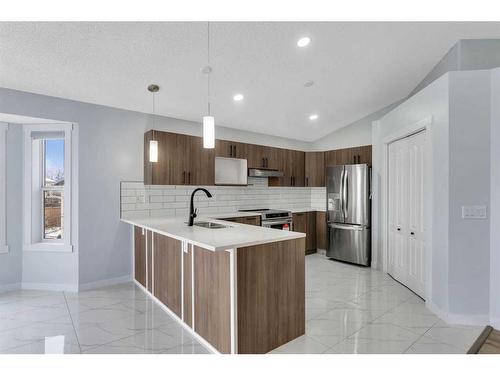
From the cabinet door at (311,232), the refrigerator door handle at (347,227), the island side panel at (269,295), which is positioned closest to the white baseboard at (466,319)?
the island side panel at (269,295)

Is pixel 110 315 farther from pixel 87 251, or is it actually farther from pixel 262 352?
pixel 262 352

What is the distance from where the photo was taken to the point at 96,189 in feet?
13.1

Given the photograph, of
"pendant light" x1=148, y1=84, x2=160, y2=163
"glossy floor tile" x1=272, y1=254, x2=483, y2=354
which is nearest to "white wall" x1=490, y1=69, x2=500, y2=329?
"glossy floor tile" x1=272, y1=254, x2=483, y2=354

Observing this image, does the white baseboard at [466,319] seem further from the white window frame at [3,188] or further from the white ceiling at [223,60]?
the white window frame at [3,188]

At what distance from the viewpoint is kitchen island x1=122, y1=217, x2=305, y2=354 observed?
223cm

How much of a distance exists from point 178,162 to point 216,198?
110cm

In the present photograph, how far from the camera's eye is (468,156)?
2945mm

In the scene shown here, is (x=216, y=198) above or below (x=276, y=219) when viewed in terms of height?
above

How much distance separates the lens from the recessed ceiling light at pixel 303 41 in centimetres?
302

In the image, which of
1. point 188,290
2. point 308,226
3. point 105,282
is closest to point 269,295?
point 188,290

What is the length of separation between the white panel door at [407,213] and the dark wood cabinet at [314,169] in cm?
182

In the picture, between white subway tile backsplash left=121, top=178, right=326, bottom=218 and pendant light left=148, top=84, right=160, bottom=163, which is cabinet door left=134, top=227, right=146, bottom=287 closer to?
white subway tile backsplash left=121, top=178, right=326, bottom=218

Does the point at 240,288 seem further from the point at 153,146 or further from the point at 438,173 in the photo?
the point at 438,173
